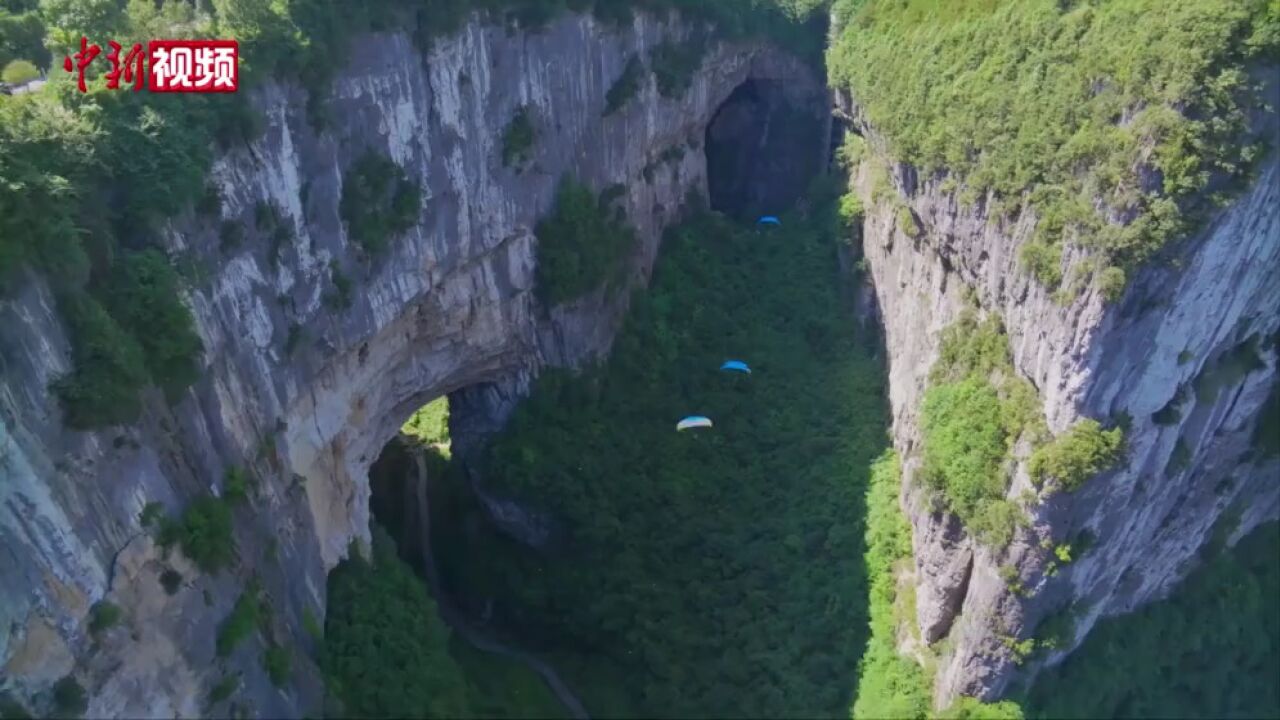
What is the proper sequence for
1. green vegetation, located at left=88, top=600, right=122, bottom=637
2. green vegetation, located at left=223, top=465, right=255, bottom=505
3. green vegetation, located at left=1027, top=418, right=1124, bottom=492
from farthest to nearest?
green vegetation, located at left=1027, top=418, right=1124, bottom=492 < green vegetation, located at left=223, top=465, right=255, bottom=505 < green vegetation, located at left=88, top=600, right=122, bottom=637

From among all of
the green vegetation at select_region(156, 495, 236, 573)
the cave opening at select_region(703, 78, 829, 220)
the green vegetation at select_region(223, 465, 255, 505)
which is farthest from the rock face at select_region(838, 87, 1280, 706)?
the green vegetation at select_region(156, 495, 236, 573)

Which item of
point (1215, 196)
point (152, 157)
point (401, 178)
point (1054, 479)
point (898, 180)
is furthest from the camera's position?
point (898, 180)

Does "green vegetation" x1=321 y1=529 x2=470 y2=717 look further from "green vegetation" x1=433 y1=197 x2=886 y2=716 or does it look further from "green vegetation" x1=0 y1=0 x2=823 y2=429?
"green vegetation" x1=0 y1=0 x2=823 y2=429

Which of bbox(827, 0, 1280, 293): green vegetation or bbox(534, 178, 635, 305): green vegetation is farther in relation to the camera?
bbox(534, 178, 635, 305): green vegetation

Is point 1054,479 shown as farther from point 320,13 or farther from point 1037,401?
point 320,13

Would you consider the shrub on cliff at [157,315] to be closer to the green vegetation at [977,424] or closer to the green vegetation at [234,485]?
the green vegetation at [234,485]

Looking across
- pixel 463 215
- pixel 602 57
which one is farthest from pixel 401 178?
pixel 602 57
